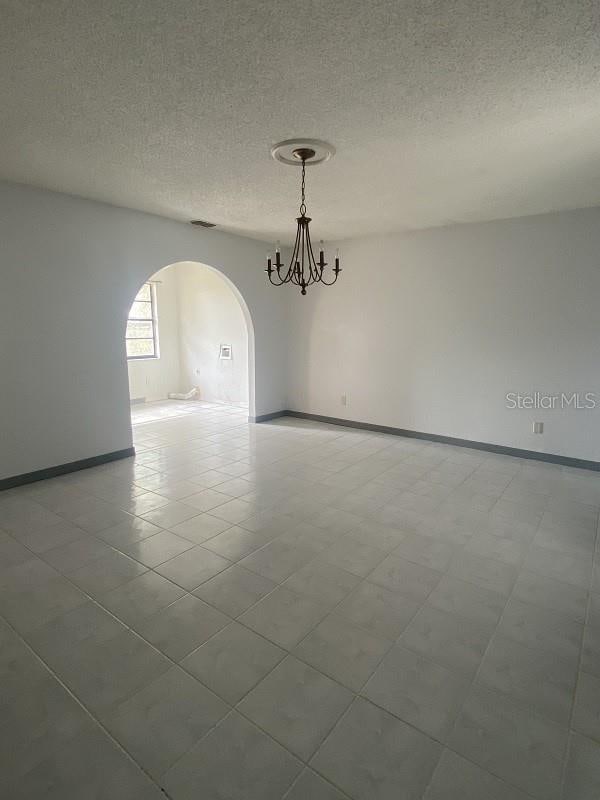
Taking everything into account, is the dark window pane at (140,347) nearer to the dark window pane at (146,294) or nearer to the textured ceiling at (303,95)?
the dark window pane at (146,294)

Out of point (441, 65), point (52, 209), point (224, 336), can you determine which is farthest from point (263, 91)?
point (224, 336)

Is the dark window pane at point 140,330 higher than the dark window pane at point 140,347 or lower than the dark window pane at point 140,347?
higher

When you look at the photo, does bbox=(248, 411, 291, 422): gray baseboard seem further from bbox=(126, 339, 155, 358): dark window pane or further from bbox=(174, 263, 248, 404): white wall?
bbox=(126, 339, 155, 358): dark window pane

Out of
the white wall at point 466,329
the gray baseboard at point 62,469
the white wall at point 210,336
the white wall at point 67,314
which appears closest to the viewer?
the white wall at point 67,314

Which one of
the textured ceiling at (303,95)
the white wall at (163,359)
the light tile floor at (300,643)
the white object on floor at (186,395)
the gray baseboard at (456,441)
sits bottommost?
the light tile floor at (300,643)

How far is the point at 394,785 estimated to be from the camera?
1306 mm

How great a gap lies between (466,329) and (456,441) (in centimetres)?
129

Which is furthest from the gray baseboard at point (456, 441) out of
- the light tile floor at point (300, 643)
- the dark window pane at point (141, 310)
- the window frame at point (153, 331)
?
the dark window pane at point (141, 310)

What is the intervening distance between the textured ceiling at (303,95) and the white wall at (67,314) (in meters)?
0.40

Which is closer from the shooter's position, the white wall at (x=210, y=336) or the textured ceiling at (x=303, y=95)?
the textured ceiling at (x=303, y=95)

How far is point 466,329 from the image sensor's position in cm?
469

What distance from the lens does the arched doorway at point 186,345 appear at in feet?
23.4

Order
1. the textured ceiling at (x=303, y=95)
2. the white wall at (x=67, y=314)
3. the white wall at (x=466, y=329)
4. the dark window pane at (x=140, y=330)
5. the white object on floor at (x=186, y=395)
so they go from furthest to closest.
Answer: the white object on floor at (x=186, y=395) → the dark window pane at (x=140, y=330) → the white wall at (x=466, y=329) → the white wall at (x=67, y=314) → the textured ceiling at (x=303, y=95)

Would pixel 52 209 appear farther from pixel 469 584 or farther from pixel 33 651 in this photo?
pixel 469 584
